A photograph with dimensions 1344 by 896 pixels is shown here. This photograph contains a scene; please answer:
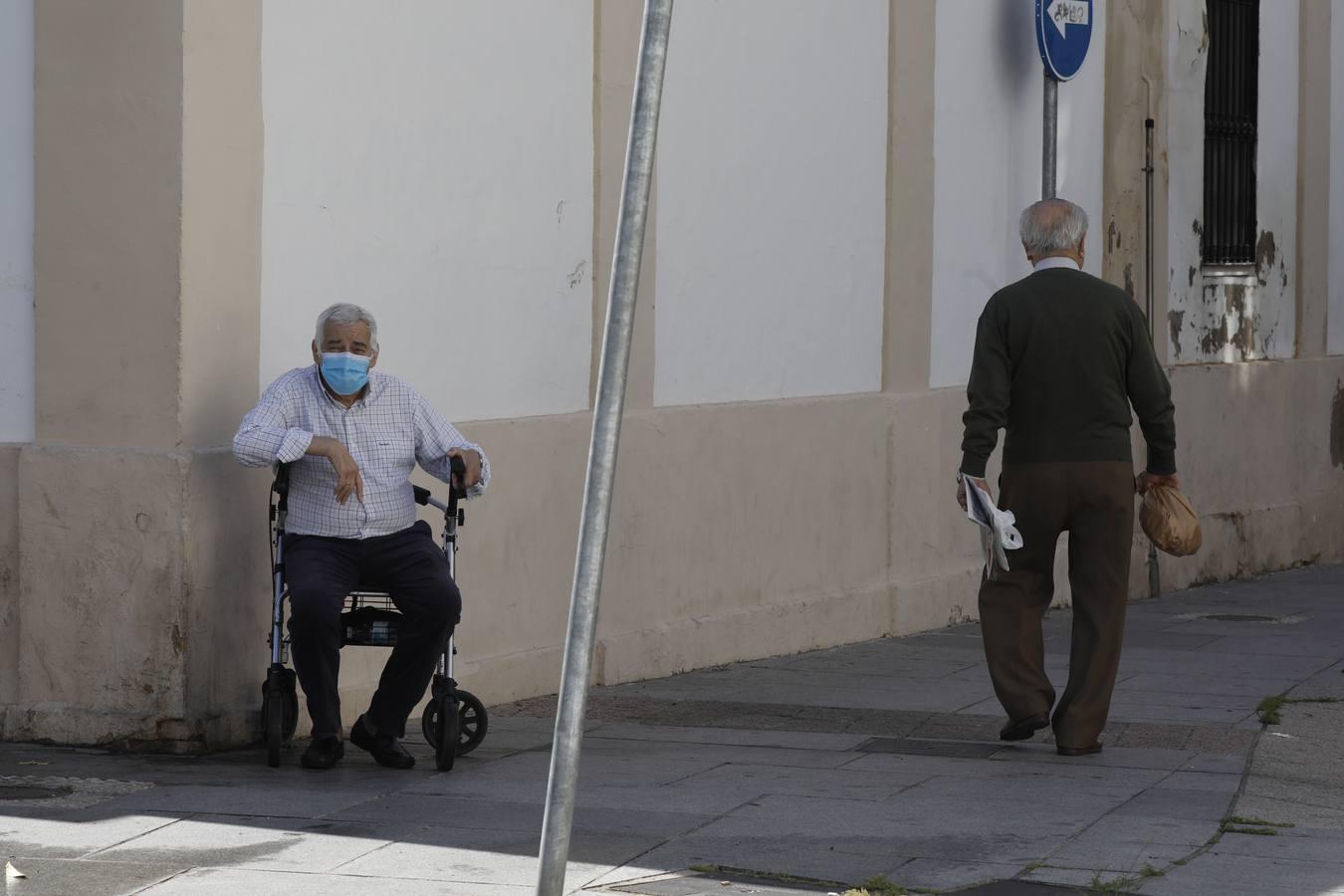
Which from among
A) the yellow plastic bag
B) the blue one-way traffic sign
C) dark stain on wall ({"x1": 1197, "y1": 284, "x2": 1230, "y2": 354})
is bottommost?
the yellow plastic bag

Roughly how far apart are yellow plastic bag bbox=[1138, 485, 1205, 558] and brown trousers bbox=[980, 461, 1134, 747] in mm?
200

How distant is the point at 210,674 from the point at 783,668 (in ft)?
11.3

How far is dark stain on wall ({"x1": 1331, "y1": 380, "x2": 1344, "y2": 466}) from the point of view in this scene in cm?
1694

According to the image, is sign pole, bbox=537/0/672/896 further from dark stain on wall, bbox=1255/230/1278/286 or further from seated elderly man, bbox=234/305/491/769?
dark stain on wall, bbox=1255/230/1278/286

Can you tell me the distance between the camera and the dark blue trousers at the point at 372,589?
24.1ft

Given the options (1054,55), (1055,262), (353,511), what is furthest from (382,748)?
(1054,55)

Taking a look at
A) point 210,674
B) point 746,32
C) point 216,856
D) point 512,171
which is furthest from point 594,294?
point 216,856

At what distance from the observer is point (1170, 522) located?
26.7 feet

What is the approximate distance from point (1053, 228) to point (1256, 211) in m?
8.30

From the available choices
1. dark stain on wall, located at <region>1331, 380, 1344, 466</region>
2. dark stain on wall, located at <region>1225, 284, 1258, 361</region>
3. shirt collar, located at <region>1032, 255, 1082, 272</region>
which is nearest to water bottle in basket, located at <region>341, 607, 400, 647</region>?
shirt collar, located at <region>1032, 255, 1082, 272</region>

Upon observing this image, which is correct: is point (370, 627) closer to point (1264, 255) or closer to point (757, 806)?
point (757, 806)

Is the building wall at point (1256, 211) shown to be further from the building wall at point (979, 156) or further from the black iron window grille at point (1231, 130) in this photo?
the building wall at point (979, 156)

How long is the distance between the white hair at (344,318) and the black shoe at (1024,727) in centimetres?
254

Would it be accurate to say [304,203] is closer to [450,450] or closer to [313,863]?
[450,450]
